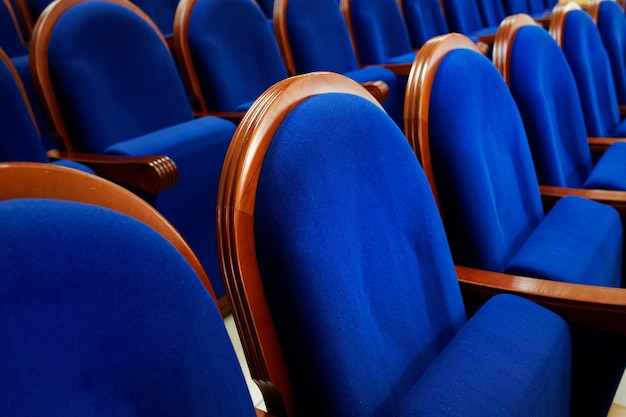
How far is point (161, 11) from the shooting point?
670 millimetres

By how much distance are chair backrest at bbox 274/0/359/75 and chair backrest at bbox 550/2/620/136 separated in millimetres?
202

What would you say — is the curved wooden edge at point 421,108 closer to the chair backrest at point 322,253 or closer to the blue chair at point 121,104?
the chair backrest at point 322,253

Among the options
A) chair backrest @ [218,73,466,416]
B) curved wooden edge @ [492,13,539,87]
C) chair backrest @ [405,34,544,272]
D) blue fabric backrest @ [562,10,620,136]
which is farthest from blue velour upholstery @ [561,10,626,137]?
chair backrest @ [218,73,466,416]

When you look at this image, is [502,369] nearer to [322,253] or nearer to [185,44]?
[322,253]

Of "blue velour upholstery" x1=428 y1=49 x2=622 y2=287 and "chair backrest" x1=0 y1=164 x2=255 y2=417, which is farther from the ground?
"chair backrest" x1=0 y1=164 x2=255 y2=417

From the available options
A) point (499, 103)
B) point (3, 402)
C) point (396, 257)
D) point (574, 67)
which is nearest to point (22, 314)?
point (3, 402)

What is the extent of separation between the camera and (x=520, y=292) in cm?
22

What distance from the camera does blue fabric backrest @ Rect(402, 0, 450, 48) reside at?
0.76m

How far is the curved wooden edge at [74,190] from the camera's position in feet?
0.34

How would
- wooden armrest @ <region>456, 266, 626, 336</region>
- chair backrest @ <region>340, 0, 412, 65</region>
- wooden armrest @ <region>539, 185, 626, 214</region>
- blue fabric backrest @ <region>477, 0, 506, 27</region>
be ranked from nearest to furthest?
1. wooden armrest @ <region>456, 266, 626, 336</region>
2. wooden armrest @ <region>539, 185, 626, 214</region>
3. chair backrest @ <region>340, 0, 412, 65</region>
4. blue fabric backrest @ <region>477, 0, 506, 27</region>

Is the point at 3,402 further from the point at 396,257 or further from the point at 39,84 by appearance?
the point at 39,84

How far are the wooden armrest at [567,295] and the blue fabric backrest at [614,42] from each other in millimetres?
442

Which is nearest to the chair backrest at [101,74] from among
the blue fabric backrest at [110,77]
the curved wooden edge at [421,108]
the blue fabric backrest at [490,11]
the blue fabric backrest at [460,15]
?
the blue fabric backrest at [110,77]

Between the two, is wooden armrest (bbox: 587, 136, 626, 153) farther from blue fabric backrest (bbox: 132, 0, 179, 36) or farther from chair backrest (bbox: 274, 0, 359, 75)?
blue fabric backrest (bbox: 132, 0, 179, 36)
